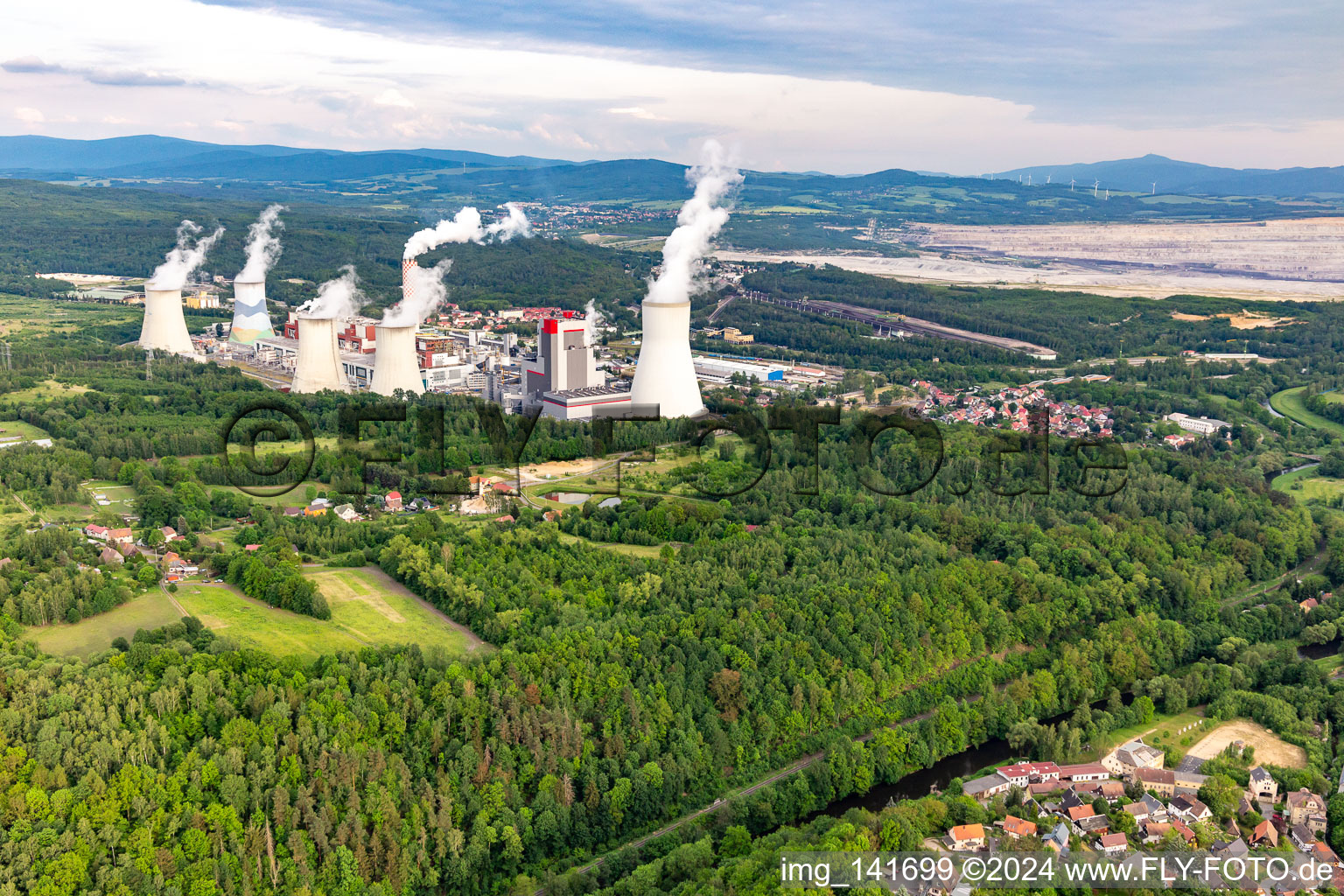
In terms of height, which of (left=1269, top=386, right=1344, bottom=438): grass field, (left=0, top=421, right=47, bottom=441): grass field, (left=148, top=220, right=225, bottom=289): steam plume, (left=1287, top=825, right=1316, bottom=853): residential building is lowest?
(left=1287, top=825, right=1316, bottom=853): residential building

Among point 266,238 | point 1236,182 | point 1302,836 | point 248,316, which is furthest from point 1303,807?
point 1236,182

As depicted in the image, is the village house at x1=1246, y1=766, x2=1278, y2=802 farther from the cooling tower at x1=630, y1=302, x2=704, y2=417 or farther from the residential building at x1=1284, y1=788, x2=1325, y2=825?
the cooling tower at x1=630, y1=302, x2=704, y2=417

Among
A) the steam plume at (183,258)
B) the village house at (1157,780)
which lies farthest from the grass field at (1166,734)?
the steam plume at (183,258)

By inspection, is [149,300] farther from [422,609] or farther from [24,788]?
[24,788]

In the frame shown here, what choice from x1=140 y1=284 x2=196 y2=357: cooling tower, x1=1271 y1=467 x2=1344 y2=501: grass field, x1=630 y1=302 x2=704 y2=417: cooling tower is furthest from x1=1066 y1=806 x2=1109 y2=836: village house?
x1=140 y1=284 x2=196 y2=357: cooling tower

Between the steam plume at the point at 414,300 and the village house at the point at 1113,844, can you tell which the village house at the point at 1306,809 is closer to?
the village house at the point at 1113,844

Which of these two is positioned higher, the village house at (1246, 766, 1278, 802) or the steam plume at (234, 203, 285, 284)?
the steam plume at (234, 203, 285, 284)

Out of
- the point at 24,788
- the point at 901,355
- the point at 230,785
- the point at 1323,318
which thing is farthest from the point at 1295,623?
the point at 1323,318

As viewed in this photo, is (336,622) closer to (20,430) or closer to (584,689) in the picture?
(584,689)
